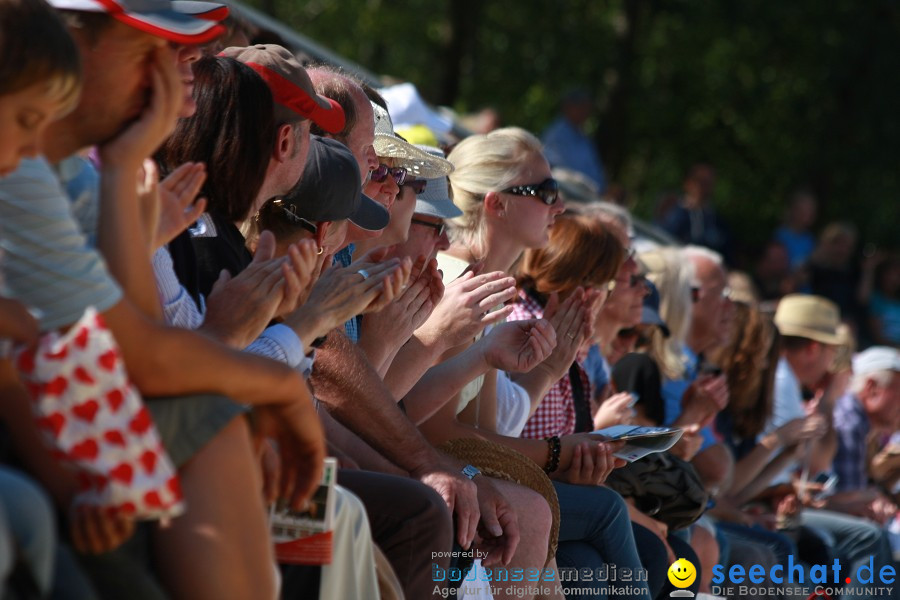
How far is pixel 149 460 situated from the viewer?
239 cm

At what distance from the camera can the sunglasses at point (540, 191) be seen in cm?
541

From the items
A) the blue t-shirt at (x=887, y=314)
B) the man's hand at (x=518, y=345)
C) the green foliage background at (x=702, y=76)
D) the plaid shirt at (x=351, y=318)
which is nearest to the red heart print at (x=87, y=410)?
the plaid shirt at (x=351, y=318)

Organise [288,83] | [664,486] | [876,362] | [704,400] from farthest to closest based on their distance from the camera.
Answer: [876,362]
[704,400]
[664,486]
[288,83]

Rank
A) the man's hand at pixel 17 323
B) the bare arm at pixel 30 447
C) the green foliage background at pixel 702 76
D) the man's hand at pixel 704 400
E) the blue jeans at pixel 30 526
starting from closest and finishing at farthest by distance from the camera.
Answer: the blue jeans at pixel 30 526 < the man's hand at pixel 17 323 < the bare arm at pixel 30 447 < the man's hand at pixel 704 400 < the green foliage background at pixel 702 76

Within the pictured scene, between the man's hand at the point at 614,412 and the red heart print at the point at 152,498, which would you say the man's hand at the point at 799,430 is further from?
the red heart print at the point at 152,498

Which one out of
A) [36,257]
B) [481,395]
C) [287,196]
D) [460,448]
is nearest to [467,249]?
[481,395]

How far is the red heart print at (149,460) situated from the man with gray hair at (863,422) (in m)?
6.34

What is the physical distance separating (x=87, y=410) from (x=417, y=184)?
259 cm

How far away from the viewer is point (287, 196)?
12.9 feet

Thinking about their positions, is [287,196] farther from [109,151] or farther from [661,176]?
[661,176]

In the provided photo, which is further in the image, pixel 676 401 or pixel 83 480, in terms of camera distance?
pixel 676 401

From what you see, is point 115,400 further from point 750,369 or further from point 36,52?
point 750,369

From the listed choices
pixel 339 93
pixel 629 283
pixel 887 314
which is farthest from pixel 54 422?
pixel 887 314

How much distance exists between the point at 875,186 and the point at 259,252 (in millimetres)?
14803
